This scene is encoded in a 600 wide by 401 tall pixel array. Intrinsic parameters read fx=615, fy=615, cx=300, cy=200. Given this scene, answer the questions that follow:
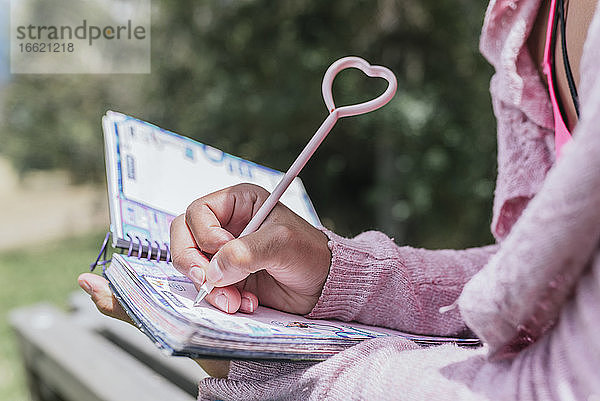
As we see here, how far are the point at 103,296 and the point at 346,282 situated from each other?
22 cm

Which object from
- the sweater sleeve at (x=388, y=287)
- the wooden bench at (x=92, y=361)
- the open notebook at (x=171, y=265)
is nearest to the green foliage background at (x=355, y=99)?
the wooden bench at (x=92, y=361)

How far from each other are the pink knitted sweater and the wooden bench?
1.74ft

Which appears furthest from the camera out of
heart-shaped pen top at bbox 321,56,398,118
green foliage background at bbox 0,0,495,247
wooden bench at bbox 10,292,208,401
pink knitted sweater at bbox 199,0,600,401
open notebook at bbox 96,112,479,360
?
green foliage background at bbox 0,0,495,247

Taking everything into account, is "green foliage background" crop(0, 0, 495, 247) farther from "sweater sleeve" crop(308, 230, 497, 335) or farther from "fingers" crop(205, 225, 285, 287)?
"fingers" crop(205, 225, 285, 287)

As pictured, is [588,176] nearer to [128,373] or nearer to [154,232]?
[154,232]

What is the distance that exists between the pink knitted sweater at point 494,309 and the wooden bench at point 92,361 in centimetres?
53

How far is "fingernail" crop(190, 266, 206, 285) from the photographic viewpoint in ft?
1.64

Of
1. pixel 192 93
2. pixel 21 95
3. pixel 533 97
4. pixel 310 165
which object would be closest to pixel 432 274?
pixel 533 97

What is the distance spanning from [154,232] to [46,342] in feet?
2.84

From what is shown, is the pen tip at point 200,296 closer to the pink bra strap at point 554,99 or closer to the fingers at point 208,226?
the fingers at point 208,226

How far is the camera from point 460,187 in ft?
6.94

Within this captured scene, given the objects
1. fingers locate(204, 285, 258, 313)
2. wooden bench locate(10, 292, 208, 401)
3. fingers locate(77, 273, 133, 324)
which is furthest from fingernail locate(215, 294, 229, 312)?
wooden bench locate(10, 292, 208, 401)

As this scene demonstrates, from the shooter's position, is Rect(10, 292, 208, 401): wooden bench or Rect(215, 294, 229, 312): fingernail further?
Rect(10, 292, 208, 401): wooden bench

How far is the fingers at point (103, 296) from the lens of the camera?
0.56 meters
